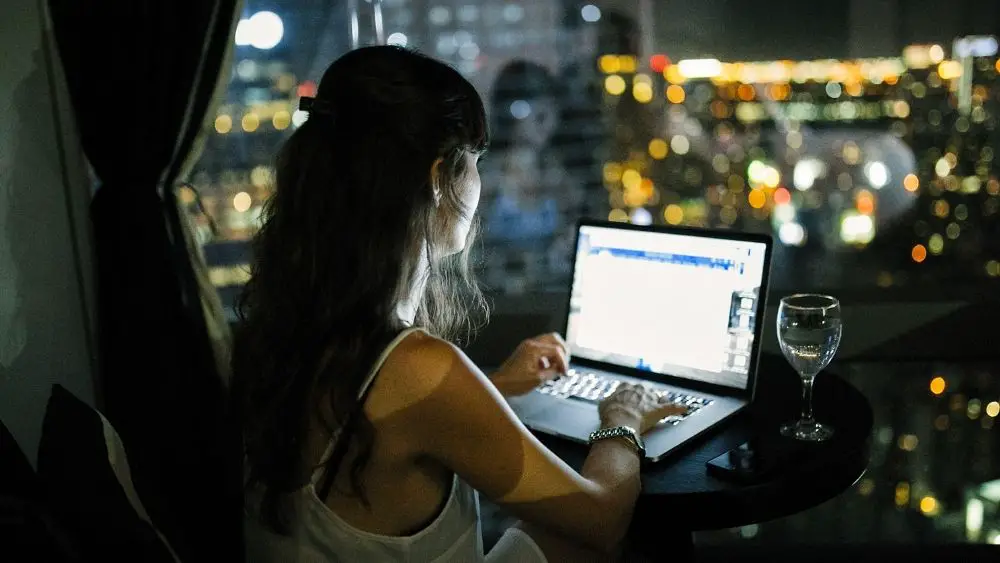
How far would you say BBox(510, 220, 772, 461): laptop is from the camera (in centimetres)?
152

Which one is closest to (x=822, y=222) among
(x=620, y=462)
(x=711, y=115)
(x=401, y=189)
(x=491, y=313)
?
(x=711, y=115)

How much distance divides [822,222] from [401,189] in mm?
1717

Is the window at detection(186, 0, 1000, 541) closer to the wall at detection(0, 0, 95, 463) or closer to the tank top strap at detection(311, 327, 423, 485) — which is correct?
the wall at detection(0, 0, 95, 463)

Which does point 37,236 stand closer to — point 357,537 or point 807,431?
point 357,537

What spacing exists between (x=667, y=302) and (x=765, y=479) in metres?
0.45

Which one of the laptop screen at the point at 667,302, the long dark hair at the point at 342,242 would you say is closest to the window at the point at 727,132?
the laptop screen at the point at 667,302

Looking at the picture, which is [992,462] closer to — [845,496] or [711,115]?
[845,496]

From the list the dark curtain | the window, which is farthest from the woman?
the window

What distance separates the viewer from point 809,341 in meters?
1.40

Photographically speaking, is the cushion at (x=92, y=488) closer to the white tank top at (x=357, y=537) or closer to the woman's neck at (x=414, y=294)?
the white tank top at (x=357, y=537)

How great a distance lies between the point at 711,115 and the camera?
251 centimetres

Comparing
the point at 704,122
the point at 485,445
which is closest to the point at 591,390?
the point at 485,445

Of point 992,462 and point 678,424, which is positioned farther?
point 992,462

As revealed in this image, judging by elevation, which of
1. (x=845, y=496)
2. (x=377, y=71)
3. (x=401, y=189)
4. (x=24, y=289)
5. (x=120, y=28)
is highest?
(x=120, y=28)
